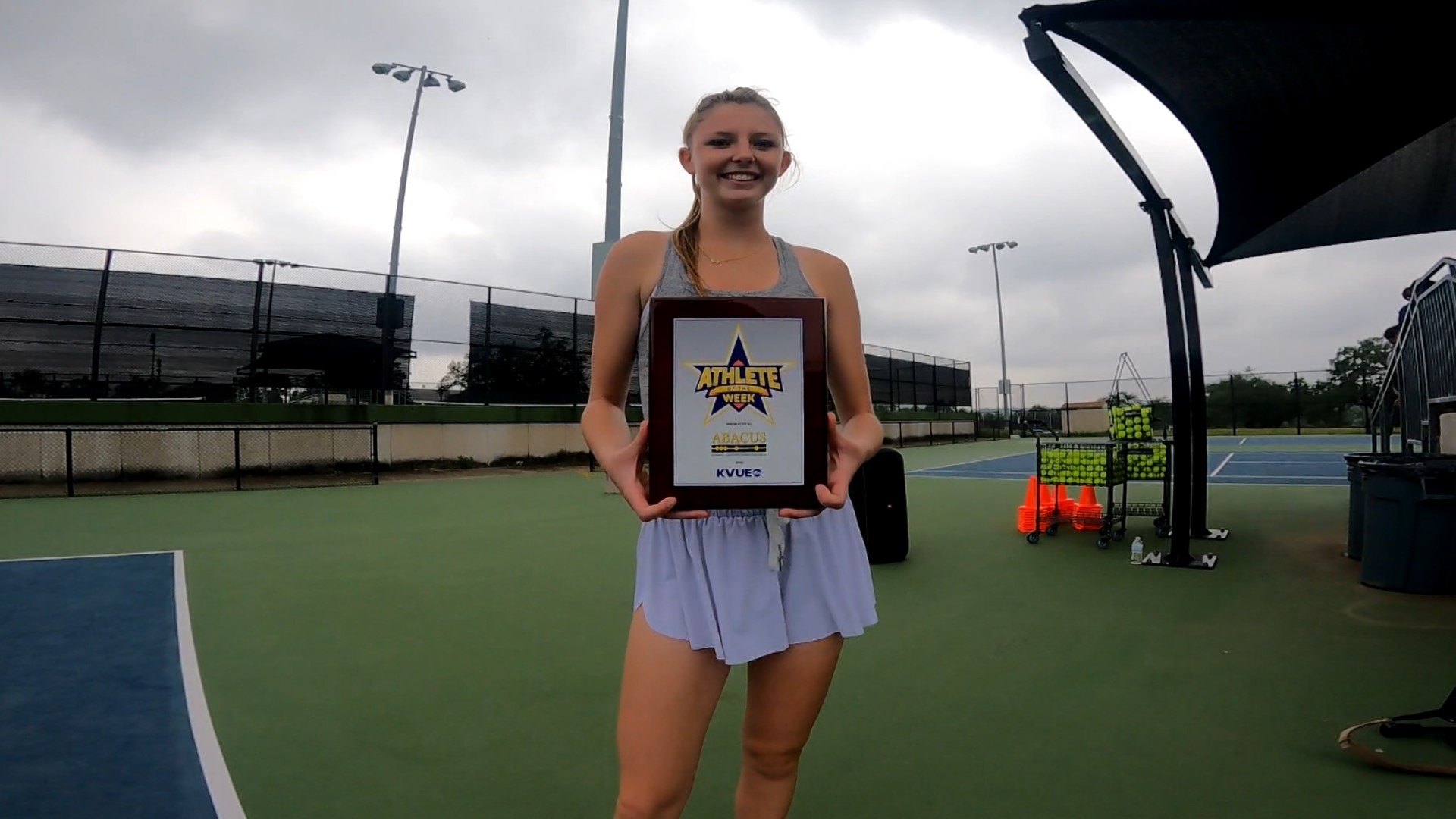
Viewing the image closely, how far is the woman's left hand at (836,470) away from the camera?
4.09ft

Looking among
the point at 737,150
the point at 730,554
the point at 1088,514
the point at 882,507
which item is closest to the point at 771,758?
the point at 730,554

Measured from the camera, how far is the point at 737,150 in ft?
4.90

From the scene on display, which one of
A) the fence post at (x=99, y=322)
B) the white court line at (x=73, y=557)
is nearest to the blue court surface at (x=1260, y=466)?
the white court line at (x=73, y=557)

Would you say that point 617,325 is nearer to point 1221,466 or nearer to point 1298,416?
point 1221,466

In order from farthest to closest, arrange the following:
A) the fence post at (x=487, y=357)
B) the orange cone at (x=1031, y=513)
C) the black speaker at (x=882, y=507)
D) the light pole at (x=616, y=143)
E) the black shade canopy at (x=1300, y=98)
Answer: the fence post at (x=487, y=357)
the light pole at (x=616, y=143)
the orange cone at (x=1031, y=513)
the black speaker at (x=882, y=507)
the black shade canopy at (x=1300, y=98)

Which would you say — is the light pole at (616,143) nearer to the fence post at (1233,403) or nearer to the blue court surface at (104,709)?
the blue court surface at (104,709)

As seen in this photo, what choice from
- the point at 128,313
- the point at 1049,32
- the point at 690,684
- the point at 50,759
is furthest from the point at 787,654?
the point at 128,313

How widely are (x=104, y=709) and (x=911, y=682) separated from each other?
3.43 metres

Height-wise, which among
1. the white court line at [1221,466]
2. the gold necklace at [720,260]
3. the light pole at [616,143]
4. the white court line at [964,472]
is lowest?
the white court line at [964,472]

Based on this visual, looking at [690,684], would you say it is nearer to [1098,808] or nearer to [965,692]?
[1098,808]

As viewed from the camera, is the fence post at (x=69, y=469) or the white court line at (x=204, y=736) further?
the fence post at (x=69, y=469)

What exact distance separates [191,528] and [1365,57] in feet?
35.4

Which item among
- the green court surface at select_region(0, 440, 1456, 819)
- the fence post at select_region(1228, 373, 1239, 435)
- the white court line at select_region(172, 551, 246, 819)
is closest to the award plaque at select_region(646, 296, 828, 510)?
the green court surface at select_region(0, 440, 1456, 819)

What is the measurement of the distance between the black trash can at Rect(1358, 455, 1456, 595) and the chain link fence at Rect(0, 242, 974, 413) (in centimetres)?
1182
